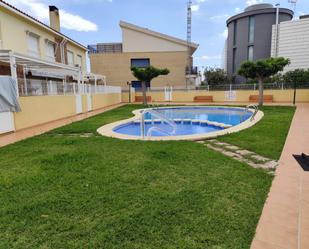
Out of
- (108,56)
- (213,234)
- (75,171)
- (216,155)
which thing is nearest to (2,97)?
(75,171)

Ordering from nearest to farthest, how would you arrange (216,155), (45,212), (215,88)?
(45,212)
(216,155)
(215,88)

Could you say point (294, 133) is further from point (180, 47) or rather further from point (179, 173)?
point (180, 47)

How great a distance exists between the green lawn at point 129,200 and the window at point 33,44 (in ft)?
38.4

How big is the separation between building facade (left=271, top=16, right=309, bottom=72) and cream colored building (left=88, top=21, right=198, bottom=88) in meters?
12.0

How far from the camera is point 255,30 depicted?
34.8m

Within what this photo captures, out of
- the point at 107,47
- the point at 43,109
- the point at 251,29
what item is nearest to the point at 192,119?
the point at 43,109

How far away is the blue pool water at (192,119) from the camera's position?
10734 millimetres

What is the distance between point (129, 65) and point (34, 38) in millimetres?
18819

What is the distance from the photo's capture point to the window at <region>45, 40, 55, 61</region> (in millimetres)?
16792

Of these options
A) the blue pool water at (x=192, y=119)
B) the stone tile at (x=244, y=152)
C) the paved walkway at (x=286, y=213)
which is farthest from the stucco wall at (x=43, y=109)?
the paved walkway at (x=286, y=213)

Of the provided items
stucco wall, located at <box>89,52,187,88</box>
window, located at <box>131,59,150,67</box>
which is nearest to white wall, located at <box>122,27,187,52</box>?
stucco wall, located at <box>89,52,187,88</box>

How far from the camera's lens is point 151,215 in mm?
2834

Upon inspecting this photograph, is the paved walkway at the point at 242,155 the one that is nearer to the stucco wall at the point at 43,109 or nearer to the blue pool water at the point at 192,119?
the blue pool water at the point at 192,119

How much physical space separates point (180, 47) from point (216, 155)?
31.3 metres
